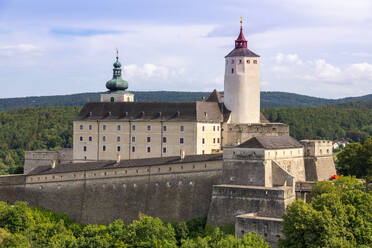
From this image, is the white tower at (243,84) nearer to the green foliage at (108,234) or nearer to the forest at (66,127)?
the green foliage at (108,234)

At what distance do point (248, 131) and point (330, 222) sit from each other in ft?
79.8

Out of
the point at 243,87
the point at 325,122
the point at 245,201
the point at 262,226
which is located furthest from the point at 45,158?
the point at 325,122

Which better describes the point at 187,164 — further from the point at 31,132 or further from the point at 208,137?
the point at 31,132

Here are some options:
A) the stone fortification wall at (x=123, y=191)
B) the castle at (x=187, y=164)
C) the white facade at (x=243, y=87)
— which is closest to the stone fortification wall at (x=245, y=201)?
the castle at (x=187, y=164)

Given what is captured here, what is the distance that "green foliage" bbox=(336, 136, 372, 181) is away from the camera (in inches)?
2547

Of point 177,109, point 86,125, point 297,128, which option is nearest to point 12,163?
point 297,128

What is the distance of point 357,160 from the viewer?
216 ft

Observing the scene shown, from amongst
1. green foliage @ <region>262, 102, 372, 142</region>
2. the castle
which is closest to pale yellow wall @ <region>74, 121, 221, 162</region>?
the castle

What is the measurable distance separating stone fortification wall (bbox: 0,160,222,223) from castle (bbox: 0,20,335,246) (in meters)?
0.10

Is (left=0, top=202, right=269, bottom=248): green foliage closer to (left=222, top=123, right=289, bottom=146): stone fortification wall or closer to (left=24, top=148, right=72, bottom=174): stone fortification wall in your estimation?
(left=222, top=123, right=289, bottom=146): stone fortification wall

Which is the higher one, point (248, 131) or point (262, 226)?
point (248, 131)

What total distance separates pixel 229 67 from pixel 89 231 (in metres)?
24.6

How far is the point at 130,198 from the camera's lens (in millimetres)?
66500

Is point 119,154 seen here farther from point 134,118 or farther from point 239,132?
point 239,132
